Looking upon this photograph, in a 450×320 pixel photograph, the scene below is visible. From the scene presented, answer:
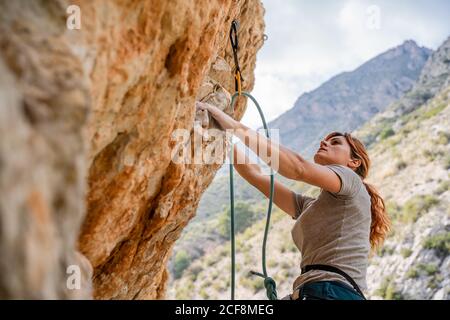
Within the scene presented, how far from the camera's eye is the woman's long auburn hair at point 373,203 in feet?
11.9

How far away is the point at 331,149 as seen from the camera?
3648 mm

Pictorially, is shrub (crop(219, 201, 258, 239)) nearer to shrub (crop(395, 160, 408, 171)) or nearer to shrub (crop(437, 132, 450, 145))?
shrub (crop(395, 160, 408, 171))

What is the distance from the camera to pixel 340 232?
3117 mm

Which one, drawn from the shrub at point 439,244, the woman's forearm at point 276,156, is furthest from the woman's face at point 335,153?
the shrub at point 439,244

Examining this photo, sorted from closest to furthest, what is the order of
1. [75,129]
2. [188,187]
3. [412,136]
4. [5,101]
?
[5,101]
[75,129]
[188,187]
[412,136]

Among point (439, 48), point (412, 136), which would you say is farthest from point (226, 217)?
point (439, 48)

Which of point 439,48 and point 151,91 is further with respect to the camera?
point 439,48

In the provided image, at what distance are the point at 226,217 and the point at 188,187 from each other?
35.2m

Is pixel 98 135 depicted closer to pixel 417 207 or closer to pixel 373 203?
pixel 373 203

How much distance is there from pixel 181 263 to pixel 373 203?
1217 inches

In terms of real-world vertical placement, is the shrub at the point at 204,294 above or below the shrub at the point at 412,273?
below

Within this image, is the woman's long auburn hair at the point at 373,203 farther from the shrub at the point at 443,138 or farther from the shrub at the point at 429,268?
the shrub at the point at 443,138

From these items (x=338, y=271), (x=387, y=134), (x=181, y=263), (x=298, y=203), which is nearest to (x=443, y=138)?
(x=387, y=134)
